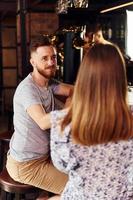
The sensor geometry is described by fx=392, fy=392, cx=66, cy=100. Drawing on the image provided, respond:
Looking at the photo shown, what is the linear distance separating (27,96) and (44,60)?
232mm

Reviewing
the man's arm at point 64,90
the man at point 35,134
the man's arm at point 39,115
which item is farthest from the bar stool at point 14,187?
the man's arm at point 64,90

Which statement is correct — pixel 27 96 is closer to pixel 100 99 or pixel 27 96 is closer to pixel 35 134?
pixel 35 134

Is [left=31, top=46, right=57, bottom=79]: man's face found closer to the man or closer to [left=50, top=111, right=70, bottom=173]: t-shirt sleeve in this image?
the man

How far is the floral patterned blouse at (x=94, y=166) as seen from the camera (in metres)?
1.52

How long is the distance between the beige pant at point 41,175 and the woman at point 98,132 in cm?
49

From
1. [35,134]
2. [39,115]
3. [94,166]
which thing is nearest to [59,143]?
[94,166]

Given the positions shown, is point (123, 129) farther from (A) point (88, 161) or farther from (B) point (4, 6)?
(B) point (4, 6)

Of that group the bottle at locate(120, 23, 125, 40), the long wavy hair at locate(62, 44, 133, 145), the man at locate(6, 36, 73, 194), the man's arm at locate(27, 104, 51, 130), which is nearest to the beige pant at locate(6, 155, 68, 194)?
the man at locate(6, 36, 73, 194)

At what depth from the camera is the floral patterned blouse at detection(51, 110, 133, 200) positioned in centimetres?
152

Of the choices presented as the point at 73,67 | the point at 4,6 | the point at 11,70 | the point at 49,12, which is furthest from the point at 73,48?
the point at 11,70

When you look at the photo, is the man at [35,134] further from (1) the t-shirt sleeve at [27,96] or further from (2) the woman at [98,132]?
(2) the woman at [98,132]

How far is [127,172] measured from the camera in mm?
1560

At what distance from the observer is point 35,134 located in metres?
2.13

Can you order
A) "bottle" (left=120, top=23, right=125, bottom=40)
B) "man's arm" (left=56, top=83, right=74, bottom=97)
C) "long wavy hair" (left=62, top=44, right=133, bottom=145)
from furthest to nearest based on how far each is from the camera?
"bottle" (left=120, top=23, right=125, bottom=40) → "man's arm" (left=56, top=83, right=74, bottom=97) → "long wavy hair" (left=62, top=44, right=133, bottom=145)
